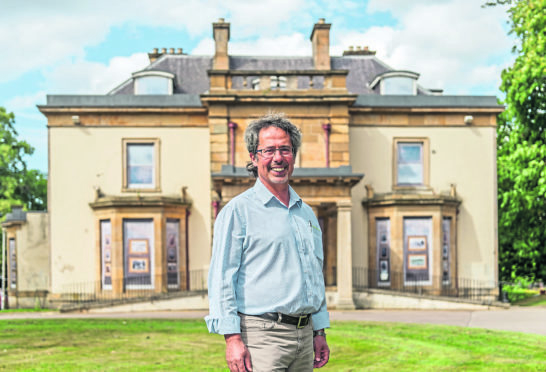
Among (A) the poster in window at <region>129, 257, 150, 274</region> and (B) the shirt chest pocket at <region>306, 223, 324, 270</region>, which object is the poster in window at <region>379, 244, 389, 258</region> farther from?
(B) the shirt chest pocket at <region>306, 223, 324, 270</region>

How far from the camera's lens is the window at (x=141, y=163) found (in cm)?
2444

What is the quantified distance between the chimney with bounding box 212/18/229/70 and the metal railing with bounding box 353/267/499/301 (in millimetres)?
8794

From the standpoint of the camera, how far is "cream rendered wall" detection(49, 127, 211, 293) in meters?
24.2

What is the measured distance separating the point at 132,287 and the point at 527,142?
15258 mm

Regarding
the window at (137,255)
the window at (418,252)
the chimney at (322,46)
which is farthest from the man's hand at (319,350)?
the chimney at (322,46)

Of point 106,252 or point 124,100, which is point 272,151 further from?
point 124,100

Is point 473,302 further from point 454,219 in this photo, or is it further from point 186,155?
point 186,155

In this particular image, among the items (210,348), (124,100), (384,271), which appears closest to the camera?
(210,348)

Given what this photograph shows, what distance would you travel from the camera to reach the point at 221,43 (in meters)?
24.3

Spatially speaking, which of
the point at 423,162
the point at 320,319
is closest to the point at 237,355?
the point at 320,319

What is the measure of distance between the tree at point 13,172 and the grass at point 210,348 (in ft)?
84.6

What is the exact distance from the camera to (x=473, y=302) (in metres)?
22.0

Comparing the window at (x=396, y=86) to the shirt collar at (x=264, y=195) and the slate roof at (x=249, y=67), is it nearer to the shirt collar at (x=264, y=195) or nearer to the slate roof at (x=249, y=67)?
the slate roof at (x=249, y=67)

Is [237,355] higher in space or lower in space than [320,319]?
lower
